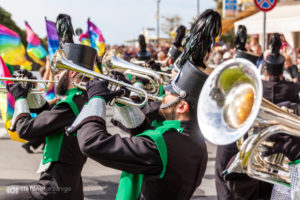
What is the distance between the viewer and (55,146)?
304 centimetres

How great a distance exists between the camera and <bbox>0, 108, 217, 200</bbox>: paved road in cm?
491

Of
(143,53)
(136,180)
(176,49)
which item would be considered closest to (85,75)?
(136,180)

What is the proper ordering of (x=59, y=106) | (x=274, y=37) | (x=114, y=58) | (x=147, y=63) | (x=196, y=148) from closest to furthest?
(x=196, y=148) → (x=59, y=106) → (x=114, y=58) → (x=274, y=37) → (x=147, y=63)

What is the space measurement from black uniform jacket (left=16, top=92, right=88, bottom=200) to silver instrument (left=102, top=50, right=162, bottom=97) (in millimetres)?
610

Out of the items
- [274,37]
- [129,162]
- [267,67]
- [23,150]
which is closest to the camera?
[129,162]

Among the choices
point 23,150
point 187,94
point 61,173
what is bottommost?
point 23,150

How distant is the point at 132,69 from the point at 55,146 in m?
0.97

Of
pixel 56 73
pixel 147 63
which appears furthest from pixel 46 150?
pixel 147 63

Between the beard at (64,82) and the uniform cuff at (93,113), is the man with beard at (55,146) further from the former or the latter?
the uniform cuff at (93,113)

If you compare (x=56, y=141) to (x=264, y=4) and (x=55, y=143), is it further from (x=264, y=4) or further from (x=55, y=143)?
(x=264, y=4)

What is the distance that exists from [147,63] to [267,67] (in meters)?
1.67

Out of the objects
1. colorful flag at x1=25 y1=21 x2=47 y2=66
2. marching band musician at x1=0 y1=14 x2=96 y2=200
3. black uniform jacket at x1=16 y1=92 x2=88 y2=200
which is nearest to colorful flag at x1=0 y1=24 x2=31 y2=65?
marching band musician at x1=0 y1=14 x2=96 y2=200

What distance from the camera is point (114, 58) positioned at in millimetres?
3807

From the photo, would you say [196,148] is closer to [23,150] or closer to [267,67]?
[267,67]
